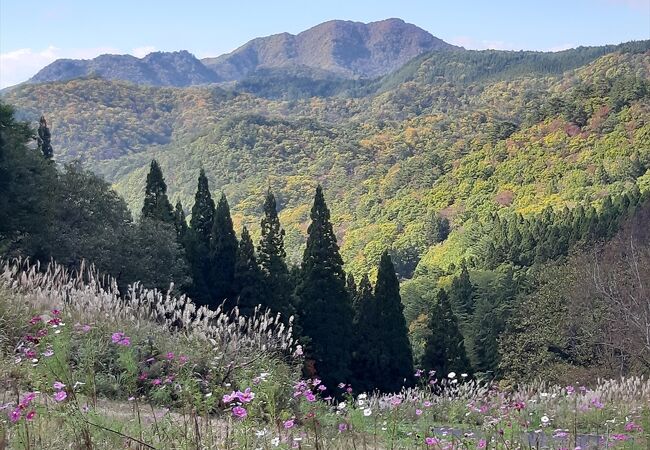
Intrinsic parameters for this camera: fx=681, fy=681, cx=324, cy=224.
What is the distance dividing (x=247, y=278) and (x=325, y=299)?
2.49 meters

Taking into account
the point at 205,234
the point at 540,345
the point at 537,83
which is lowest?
the point at 540,345

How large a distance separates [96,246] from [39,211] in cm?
165

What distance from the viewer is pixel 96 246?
17.6 m

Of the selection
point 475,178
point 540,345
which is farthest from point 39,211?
point 475,178

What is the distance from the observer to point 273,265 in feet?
70.8

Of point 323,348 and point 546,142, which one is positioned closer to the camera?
point 323,348

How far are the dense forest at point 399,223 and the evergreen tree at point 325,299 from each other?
61 mm

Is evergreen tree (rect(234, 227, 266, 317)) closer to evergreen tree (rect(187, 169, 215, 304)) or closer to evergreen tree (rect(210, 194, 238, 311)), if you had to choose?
evergreen tree (rect(210, 194, 238, 311))

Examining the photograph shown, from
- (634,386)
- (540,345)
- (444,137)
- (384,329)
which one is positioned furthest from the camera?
(444,137)

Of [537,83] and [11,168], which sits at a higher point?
[537,83]

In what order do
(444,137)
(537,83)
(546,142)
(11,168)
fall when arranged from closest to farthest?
(11,168)
(546,142)
(444,137)
(537,83)

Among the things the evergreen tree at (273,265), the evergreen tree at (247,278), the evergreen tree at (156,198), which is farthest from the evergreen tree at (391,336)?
the evergreen tree at (156,198)

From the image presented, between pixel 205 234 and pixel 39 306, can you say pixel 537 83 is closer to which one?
pixel 205 234

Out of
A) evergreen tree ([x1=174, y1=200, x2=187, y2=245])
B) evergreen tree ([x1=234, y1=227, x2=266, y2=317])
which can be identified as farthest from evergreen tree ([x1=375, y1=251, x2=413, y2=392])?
evergreen tree ([x1=174, y1=200, x2=187, y2=245])
